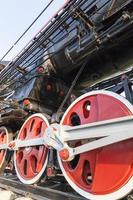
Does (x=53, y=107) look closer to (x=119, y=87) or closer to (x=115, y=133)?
(x=119, y=87)

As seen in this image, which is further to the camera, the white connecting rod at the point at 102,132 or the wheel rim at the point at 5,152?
the wheel rim at the point at 5,152

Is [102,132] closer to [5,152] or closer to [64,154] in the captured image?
[64,154]

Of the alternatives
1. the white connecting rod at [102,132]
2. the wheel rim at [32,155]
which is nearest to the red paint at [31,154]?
the wheel rim at [32,155]

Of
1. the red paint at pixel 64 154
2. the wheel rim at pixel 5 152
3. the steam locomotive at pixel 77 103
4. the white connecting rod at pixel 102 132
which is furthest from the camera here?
the wheel rim at pixel 5 152

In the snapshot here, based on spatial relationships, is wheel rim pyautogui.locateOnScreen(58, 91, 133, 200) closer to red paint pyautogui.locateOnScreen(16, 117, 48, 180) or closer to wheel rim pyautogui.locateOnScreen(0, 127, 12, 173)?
red paint pyautogui.locateOnScreen(16, 117, 48, 180)

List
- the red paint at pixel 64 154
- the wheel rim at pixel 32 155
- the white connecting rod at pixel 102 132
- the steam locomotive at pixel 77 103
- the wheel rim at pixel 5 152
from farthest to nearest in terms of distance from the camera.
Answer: the wheel rim at pixel 5 152 < the wheel rim at pixel 32 155 < the red paint at pixel 64 154 < the steam locomotive at pixel 77 103 < the white connecting rod at pixel 102 132

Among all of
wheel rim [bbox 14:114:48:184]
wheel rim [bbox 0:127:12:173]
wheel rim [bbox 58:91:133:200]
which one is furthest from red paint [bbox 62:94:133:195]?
wheel rim [bbox 0:127:12:173]

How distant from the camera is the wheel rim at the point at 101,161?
65.2 inches

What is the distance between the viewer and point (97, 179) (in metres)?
1.80

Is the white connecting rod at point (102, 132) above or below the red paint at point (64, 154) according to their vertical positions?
above

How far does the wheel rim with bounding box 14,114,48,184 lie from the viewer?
245cm

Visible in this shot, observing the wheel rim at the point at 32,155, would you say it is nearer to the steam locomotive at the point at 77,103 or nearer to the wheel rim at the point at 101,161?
the steam locomotive at the point at 77,103

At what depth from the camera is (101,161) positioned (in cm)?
182

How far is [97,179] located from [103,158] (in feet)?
0.44
